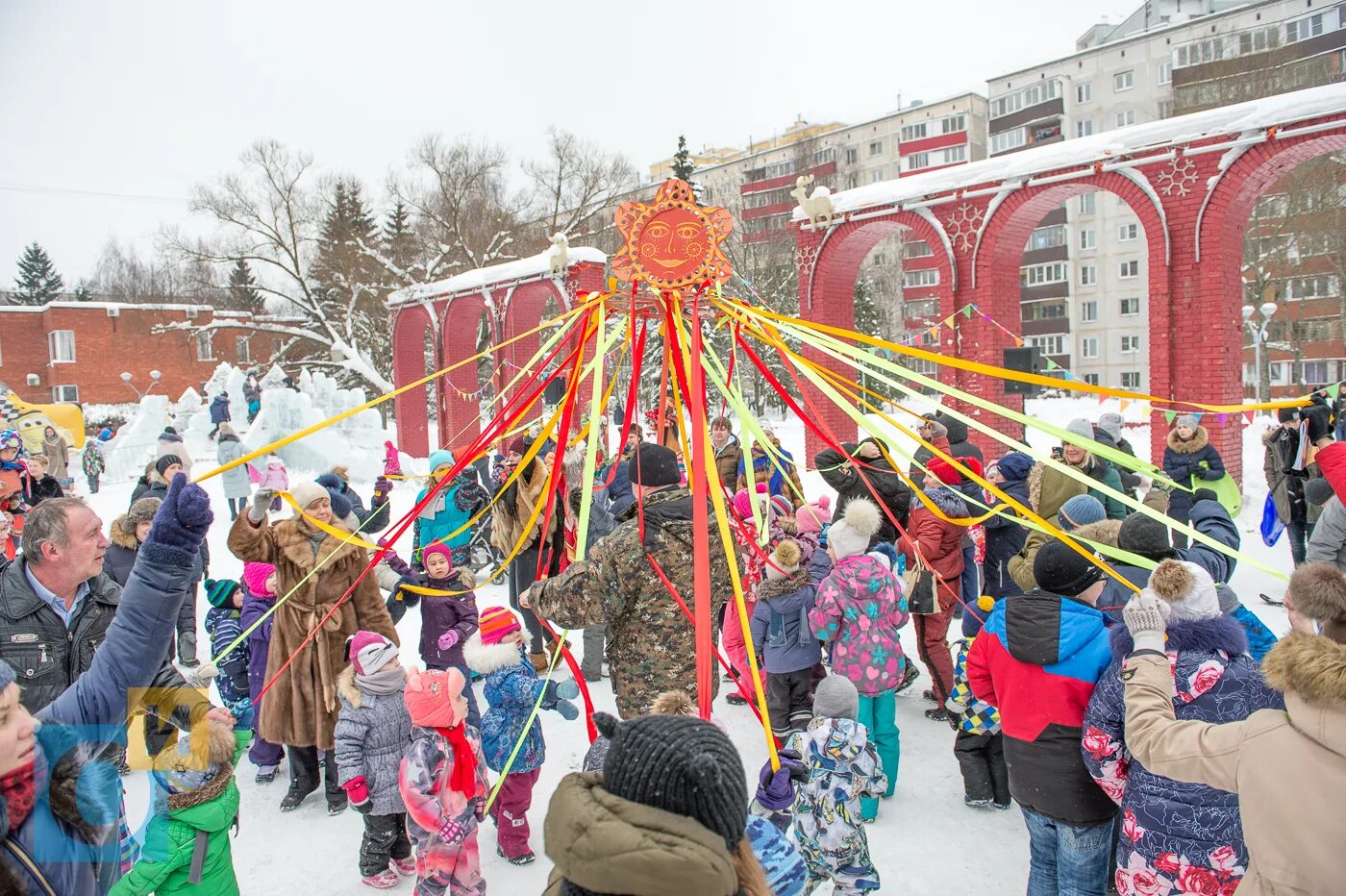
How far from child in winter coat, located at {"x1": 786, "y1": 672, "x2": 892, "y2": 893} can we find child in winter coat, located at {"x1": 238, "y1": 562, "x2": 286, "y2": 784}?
294cm

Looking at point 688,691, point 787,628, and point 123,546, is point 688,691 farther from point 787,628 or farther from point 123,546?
point 123,546

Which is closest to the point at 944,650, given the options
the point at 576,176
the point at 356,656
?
the point at 356,656

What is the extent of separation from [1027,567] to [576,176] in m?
29.3

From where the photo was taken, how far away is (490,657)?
370cm

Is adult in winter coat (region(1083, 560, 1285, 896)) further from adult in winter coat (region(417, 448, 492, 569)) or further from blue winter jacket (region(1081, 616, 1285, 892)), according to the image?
adult in winter coat (region(417, 448, 492, 569))

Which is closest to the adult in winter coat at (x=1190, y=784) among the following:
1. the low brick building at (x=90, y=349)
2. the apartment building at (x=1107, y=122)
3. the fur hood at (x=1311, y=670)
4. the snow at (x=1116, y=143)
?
the fur hood at (x=1311, y=670)

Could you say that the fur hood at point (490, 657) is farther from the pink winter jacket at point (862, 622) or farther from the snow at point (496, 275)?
the snow at point (496, 275)

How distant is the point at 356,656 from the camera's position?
11.6ft

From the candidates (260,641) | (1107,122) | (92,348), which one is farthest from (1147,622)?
(92,348)

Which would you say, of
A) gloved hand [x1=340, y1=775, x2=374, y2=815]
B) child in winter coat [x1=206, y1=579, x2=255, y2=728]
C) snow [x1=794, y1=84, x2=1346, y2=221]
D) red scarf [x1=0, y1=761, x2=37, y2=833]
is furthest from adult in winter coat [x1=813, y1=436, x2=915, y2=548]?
snow [x1=794, y1=84, x2=1346, y2=221]

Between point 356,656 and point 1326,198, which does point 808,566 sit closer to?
point 356,656

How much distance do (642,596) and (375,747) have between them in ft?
4.85

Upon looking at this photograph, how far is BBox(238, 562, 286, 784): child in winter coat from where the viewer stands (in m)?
4.33

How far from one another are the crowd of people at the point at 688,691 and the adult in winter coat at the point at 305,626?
0.05 ft
